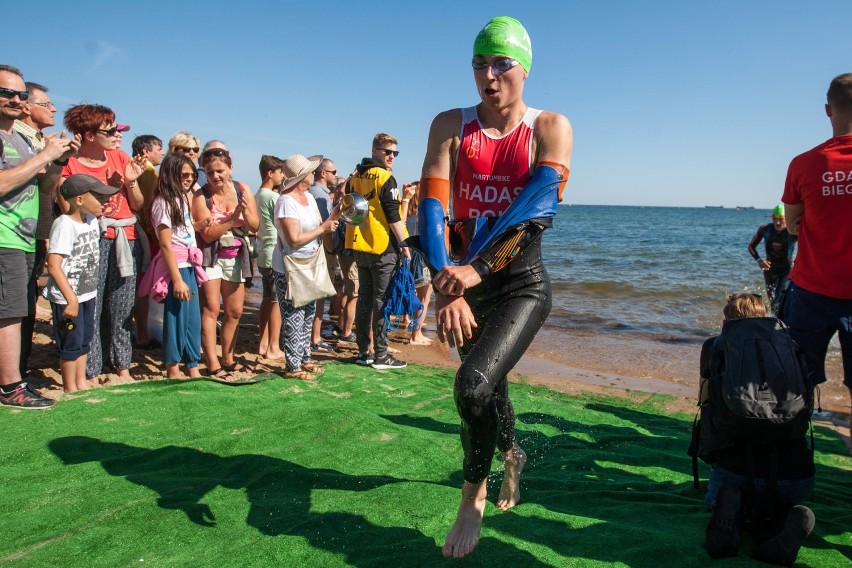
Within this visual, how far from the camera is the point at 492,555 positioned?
8.41 ft

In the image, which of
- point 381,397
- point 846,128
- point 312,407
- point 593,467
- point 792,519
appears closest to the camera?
point 792,519

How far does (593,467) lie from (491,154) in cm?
214

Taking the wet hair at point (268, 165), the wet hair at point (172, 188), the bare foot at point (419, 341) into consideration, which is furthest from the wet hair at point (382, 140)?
Answer: the bare foot at point (419, 341)

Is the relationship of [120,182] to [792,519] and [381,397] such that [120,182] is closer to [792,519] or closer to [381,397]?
[381,397]

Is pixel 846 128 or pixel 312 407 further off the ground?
pixel 846 128

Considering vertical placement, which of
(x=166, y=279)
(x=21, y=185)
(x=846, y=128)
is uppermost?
(x=846, y=128)

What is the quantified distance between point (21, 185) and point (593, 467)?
411 centimetres

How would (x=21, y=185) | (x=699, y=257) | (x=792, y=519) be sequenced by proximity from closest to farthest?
(x=792, y=519) < (x=21, y=185) < (x=699, y=257)

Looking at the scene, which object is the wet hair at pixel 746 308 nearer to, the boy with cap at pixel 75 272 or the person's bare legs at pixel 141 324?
the boy with cap at pixel 75 272

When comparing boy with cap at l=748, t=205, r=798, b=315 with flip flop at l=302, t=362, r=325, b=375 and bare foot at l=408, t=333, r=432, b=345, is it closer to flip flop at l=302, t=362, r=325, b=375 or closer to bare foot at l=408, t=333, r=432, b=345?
bare foot at l=408, t=333, r=432, b=345

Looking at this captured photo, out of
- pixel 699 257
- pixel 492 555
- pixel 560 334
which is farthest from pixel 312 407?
pixel 699 257

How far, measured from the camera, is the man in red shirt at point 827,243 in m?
3.36

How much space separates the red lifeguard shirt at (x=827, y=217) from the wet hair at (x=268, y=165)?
15.0ft

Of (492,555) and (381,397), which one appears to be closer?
(492,555)
